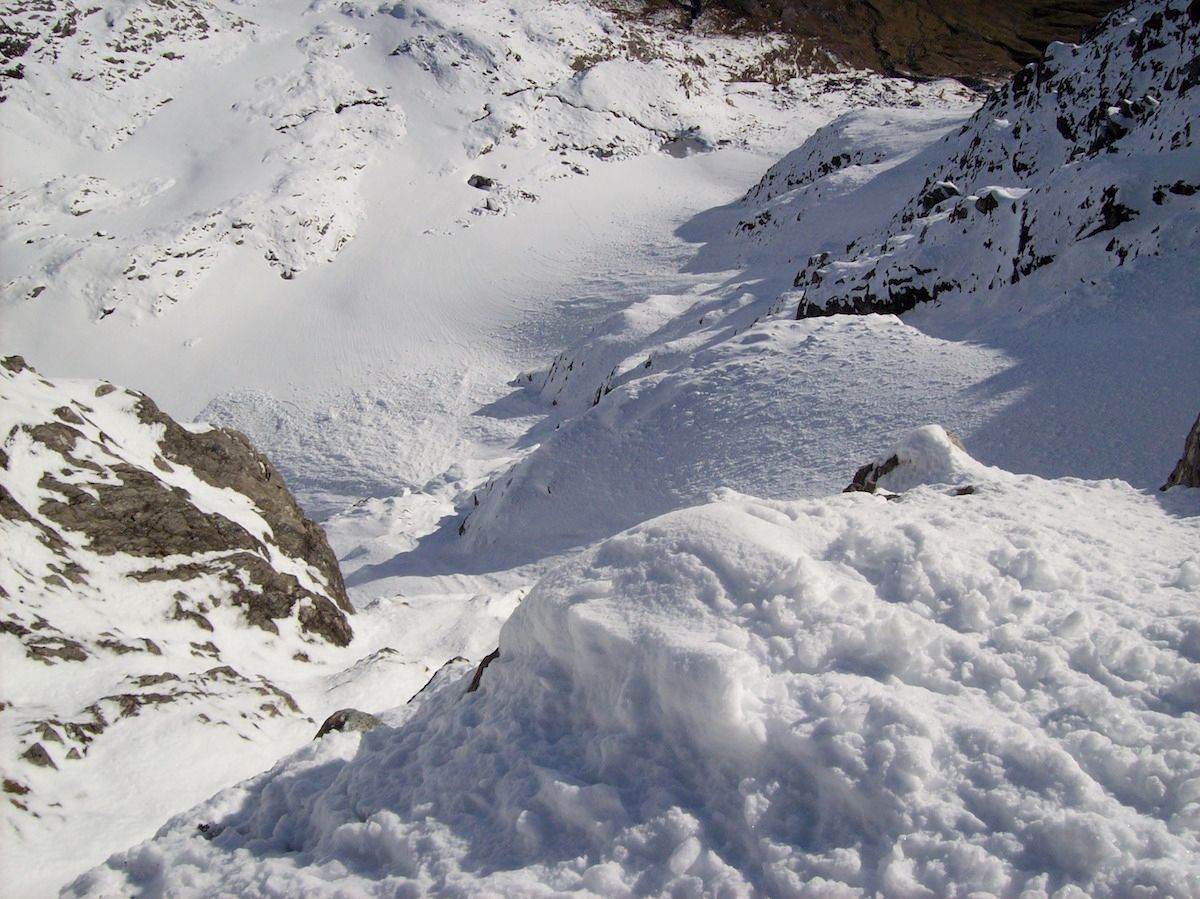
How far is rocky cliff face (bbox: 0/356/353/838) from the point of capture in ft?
31.0

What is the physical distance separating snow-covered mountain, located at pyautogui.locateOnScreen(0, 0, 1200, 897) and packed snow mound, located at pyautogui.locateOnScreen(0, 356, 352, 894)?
0.22 feet

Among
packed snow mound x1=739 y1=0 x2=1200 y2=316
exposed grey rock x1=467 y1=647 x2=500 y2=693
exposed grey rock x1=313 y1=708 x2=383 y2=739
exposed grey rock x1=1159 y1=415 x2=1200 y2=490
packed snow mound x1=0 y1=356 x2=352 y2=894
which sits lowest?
packed snow mound x1=0 y1=356 x2=352 y2=894

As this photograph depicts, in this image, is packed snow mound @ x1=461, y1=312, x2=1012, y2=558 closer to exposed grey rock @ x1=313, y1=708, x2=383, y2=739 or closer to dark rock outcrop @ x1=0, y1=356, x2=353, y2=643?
dark rock outcrop @ x1=0, y1=356, x2=353, y2=643

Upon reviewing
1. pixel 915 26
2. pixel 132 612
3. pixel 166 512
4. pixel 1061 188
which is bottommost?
pixel 132 612

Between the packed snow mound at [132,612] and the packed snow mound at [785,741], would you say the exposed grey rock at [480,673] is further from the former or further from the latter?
the packed snow mound at [132,612]

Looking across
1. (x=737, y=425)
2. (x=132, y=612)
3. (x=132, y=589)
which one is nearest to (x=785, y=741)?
(x=132, y=612)

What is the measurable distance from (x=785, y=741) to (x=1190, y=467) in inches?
239

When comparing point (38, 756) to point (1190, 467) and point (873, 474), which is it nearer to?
point (873, 474)

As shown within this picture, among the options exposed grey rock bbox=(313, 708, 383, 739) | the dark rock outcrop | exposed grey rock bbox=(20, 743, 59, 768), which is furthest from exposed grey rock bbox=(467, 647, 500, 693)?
the dark rock outcrop

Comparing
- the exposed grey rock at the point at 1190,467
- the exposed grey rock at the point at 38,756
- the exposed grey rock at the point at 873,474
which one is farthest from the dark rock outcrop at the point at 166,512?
the exposed grey rock at the point at 1190,467

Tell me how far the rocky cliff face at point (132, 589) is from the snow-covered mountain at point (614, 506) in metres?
0.07

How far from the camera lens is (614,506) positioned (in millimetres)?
17203

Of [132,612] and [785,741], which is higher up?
[785,741]

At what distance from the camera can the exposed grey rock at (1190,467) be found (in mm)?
7855
